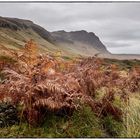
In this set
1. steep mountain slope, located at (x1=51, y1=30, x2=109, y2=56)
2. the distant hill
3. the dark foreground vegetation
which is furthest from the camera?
steep mountain slope, located at (x1=51, y1=30, x2=109, y2=56)

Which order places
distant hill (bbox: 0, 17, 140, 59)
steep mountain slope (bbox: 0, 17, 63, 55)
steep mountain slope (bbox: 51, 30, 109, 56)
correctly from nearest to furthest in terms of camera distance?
distant hill (bbox: 0, 17, 140, 59)
steep mountain slope (bbox: 51, 30, 109, 56)
steep mountain slope (bbox: 0, 17, 63, 55)

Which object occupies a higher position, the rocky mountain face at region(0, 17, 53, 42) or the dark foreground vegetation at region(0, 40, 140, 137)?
the rocky mountain face at region(0, 17, 53, 42)

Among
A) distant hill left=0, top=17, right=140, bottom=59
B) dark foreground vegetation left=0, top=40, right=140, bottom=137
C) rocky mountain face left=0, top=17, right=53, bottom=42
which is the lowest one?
dark foreground vegetation left=0, top=40, right=140, bottom=137

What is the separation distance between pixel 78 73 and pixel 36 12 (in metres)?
2.83

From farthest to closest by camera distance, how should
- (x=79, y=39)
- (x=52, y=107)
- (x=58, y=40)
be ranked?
(x=79, y=39), (x=58, y=40), (x=52, y=107)

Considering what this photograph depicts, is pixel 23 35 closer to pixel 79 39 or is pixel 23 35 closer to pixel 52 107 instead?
pixel 79 39

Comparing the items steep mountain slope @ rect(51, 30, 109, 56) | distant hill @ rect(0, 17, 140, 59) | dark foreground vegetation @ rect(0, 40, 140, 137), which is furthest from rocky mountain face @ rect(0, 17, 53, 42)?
dark foreground vegetation @ rect(0, 40, 140, 137)

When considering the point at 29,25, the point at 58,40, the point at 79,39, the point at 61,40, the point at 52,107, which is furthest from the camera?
the point at 61,40

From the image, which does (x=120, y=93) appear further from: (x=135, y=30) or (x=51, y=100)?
(x=135, y=30)

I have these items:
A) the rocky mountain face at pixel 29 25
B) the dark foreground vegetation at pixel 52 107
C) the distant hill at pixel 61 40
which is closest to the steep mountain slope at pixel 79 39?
the distant hill at pixel 61 40

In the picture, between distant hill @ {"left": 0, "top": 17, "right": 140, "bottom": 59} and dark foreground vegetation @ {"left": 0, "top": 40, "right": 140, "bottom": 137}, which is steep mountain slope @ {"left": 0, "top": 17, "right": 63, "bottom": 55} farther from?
dark foreground vegetation @ {"left": 0, "top": 40, "right": 140, "bottom": 137}

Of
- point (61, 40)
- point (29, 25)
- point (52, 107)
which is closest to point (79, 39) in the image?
point (61, 40)

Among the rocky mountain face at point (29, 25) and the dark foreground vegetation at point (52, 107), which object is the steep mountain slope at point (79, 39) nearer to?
the rocky mountain face at point (29, 25)

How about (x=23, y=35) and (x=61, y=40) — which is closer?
(x=61, y=40)
